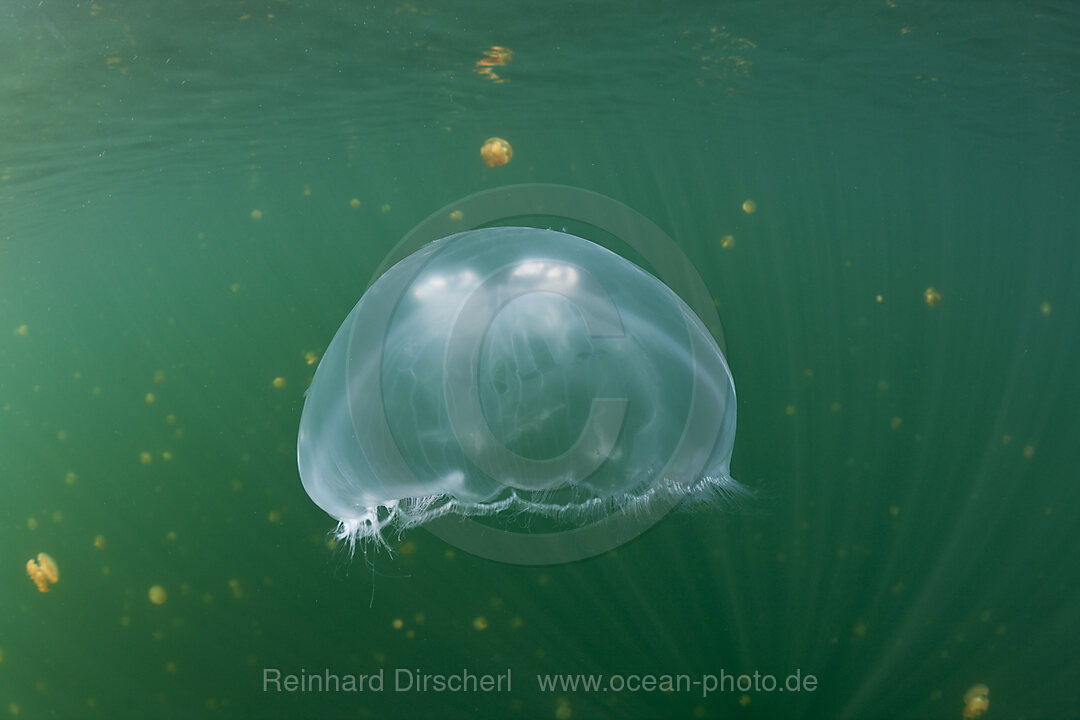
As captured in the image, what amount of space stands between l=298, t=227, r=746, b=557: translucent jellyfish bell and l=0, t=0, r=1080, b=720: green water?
1.36 metres

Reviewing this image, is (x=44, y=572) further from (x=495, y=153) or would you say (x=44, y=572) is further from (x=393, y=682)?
(x=495, y=153)

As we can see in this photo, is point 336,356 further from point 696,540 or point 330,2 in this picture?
point 696,540

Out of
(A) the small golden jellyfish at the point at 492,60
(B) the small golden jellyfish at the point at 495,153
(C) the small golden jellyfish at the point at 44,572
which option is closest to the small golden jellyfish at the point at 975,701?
(B) the small golden jellyfish at the point at 495,153

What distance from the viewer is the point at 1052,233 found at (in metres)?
9.26

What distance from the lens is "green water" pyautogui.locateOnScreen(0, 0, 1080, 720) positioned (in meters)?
4.15

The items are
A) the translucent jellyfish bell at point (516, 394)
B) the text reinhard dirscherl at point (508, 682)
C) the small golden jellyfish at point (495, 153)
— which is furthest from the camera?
the text reinhard dirscherl at point (508, 682)

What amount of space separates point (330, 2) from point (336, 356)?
272 cm

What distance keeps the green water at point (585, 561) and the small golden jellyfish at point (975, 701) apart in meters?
0.12

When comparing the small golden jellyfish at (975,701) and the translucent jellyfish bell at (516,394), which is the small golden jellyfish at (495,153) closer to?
the translucent jellyfish bell at (516,394)

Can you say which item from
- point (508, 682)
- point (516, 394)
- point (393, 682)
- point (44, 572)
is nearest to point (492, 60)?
point (516, 394)

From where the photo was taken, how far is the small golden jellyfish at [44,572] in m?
5.36

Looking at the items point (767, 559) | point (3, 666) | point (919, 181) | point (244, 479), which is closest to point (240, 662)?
point (244, 479)

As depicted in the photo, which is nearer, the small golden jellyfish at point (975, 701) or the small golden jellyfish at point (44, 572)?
the small golden jellyfish at point (975, 701)

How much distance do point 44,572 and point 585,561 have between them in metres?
5.03
